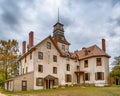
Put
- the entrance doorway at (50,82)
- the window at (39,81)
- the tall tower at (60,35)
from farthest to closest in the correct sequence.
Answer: the tall tower at (60,35)
the entrance doorway at (50,82)
the window at (39,81)

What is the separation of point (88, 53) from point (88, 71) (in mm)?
3966

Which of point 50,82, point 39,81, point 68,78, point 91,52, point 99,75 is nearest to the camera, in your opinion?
point 39,81

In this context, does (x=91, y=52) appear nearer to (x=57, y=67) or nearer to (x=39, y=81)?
(x=57, y=67)

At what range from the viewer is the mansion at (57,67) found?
113ft

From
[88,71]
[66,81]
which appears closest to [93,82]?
[88,71]

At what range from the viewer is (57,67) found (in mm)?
38594

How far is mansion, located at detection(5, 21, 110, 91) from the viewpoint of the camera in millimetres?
34475

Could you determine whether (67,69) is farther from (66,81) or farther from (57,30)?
(57,30)

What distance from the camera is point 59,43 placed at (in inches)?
1731

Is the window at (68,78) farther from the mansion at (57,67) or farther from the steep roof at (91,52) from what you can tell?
the steep roof at (91,52)

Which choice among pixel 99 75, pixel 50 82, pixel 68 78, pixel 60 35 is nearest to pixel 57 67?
pixel 50 82

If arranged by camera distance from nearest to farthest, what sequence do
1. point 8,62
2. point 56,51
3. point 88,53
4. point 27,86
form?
point 27,86, point 56,51, point 88,53, point 8,62

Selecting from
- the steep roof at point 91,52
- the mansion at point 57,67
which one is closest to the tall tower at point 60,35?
the mansion at point 57,67

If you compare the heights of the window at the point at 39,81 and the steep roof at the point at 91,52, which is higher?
the steep roof at the point at 91,52
